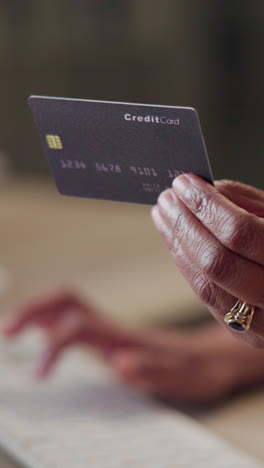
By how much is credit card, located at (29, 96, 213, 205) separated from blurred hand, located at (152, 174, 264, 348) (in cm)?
3

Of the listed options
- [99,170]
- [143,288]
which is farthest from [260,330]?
[143,288]

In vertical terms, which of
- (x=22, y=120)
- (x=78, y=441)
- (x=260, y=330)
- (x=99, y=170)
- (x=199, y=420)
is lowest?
(x=22, y=120)

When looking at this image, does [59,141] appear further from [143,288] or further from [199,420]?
[143,288]

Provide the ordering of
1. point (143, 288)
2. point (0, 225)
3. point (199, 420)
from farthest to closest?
point (0, 225) → point (143, 288) → point (199, 420)

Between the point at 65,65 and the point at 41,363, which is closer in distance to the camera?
the point at 41,363

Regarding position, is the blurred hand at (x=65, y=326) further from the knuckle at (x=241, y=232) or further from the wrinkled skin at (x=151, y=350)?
the knuckle at (x=241, y=232)

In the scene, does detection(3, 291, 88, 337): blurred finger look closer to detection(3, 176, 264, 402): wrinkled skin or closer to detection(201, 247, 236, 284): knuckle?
detection(3, 176, 264, 402): wrinkled skin

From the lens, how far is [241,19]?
5094 millimetres

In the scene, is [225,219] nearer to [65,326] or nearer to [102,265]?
[65,326]

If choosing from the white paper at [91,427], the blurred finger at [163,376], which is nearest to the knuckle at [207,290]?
the white paper at [91,427]

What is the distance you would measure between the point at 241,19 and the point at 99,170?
15.4 feet

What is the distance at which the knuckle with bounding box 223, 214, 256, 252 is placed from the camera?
600mm

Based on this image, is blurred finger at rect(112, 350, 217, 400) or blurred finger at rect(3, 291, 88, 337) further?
blurred finger at rect(3, 291, 88, 337)

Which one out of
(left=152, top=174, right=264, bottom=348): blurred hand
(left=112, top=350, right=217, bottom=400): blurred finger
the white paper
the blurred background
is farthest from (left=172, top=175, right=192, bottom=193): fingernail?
the blurred background
